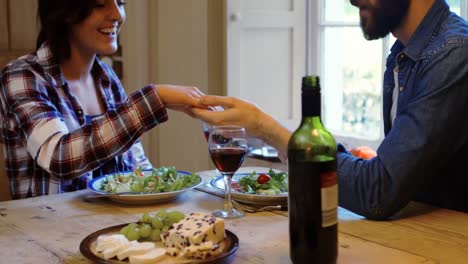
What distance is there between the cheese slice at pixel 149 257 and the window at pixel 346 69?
2.06 metres

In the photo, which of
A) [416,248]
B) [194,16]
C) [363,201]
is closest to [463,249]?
[416,248]

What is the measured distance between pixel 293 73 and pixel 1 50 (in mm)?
1376

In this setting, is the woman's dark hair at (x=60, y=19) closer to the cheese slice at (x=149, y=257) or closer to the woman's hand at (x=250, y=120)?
the woman's hand at (x=250, y=120)

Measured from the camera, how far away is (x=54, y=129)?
6.08 feet

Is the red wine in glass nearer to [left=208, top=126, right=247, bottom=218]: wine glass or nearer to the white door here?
[left=208, top=126, right=247, bottom=218]: wine glass

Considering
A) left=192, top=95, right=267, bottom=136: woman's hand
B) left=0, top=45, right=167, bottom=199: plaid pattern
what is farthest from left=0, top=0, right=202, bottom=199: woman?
left=192, top=95, right=267, bottom=136: woman's hand

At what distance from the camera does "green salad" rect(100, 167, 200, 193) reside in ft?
5.43

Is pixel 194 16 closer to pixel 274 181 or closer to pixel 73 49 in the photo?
pixel 73 49

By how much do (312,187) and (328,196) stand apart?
0.03 m

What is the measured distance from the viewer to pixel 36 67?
2047mm

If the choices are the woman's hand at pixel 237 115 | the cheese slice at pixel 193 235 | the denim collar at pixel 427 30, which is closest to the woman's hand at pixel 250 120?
the woman's hand at pixel 237 115

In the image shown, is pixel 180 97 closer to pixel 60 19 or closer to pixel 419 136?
pixel 60 19

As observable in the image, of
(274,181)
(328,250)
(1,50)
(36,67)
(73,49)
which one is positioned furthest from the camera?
(1,50)

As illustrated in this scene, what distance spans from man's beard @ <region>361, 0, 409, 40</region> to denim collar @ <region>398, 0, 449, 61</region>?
0.29 feet
